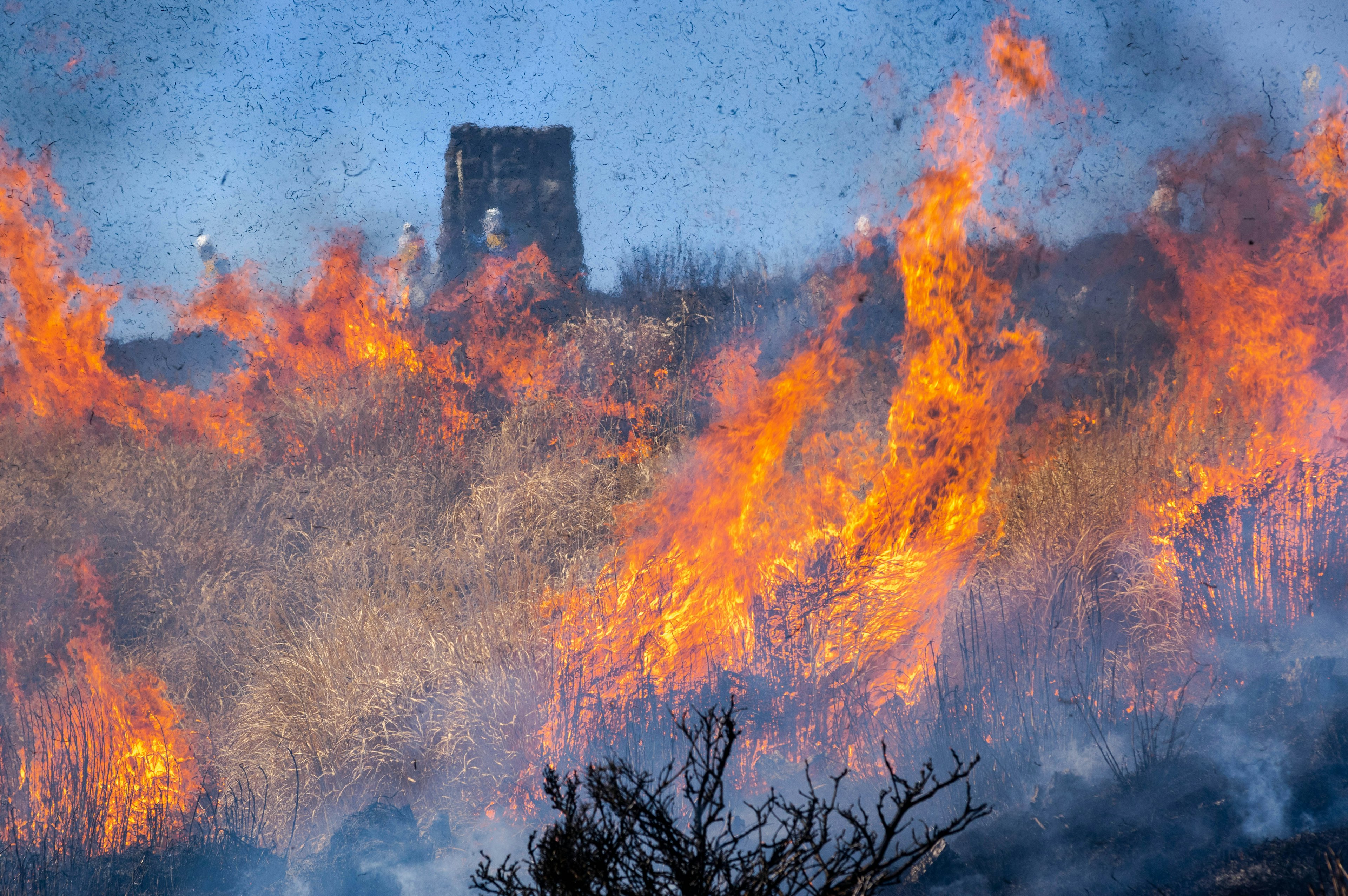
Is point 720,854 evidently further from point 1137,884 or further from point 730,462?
point 730,462

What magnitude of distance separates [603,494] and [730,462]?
1344 mm

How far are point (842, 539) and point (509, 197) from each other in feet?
29.6

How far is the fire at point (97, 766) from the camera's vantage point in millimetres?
5145

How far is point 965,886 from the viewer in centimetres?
403

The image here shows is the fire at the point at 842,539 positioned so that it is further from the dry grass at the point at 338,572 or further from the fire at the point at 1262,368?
the fire at the point at 1262,368

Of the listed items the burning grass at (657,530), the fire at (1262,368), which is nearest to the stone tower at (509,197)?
the burning grass at (657,530)

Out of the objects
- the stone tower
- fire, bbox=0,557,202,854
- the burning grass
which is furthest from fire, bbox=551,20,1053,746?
the stone tower

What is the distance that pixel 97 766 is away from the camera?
5480 millimetres

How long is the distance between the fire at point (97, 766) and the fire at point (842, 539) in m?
2.59

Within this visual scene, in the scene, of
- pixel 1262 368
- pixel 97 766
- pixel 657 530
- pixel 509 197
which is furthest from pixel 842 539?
pixel 509 197

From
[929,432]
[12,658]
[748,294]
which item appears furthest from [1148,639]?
[12,658]

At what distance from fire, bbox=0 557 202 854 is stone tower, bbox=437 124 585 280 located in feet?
24.9

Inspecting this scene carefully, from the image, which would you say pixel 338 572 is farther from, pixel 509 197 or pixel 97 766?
pixel 509 197

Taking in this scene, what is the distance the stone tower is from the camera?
12.6 metres
